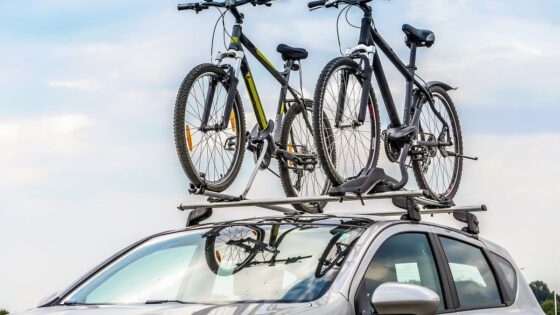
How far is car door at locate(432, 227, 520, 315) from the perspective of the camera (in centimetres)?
679

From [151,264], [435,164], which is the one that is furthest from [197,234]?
[435,164]

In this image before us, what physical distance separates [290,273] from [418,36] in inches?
206

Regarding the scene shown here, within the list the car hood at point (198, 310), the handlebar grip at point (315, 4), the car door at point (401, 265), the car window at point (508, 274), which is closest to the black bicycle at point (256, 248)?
the car door at point (401, 265)

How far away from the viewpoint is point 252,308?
213 inches

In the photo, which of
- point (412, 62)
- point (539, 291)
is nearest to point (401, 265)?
point (412, 62)

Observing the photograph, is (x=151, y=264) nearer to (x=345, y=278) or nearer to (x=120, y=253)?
(x=120, y=253)

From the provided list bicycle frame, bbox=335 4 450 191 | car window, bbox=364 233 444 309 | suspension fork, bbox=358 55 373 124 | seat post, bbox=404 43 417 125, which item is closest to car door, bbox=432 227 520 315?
car window, bbox=364 233 444 309

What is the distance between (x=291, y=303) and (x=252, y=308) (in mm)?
210

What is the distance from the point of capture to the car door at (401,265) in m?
5.77

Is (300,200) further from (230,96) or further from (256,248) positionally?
Answer: (230,96)

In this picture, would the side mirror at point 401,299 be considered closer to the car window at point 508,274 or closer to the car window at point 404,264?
the car window at point 404,264

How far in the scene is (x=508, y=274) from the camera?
7.69m

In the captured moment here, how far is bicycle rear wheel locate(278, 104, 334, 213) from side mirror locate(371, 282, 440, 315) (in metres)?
4.39

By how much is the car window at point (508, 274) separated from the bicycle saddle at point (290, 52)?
3.10 metres
